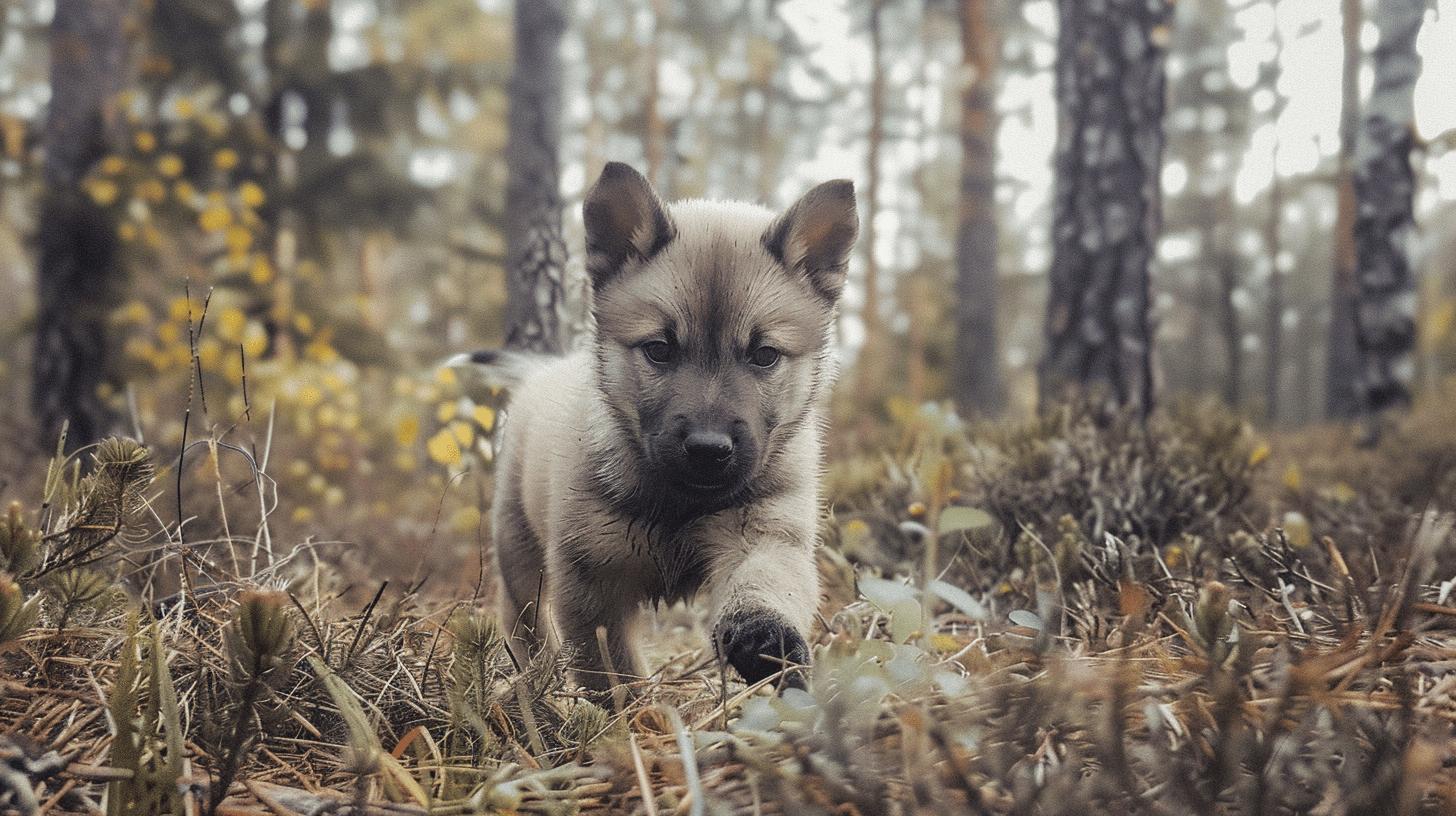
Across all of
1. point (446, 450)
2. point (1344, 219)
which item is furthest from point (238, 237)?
point (1344, 219)

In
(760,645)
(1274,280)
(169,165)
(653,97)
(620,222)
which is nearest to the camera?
(760,645)

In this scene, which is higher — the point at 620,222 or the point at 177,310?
the point at 620,222

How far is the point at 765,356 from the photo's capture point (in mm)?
2920

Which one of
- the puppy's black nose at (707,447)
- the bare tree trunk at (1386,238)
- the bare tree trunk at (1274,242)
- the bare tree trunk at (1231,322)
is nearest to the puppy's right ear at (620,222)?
the puppy's black nose at (707,447)

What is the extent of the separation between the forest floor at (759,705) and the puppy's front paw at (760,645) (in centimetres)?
12

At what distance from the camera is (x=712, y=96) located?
21250 millimetres

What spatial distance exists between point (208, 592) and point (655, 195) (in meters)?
1.71

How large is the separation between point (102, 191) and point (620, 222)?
5.82m

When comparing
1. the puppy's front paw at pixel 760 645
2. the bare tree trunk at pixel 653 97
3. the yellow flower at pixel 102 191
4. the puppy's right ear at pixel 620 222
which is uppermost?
the bare tree trunk at pixel 653 97

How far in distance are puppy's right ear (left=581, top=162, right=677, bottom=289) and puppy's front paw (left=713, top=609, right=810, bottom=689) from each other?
54.5 inches

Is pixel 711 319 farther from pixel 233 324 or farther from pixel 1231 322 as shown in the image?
pixel 1231 322

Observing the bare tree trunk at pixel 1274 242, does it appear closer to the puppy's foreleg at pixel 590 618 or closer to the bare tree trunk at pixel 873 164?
the bare tree trunk at pixel 873 164

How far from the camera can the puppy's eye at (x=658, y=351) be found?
2.86 meters

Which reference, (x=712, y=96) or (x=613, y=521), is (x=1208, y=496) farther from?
(x=712, y=96)
